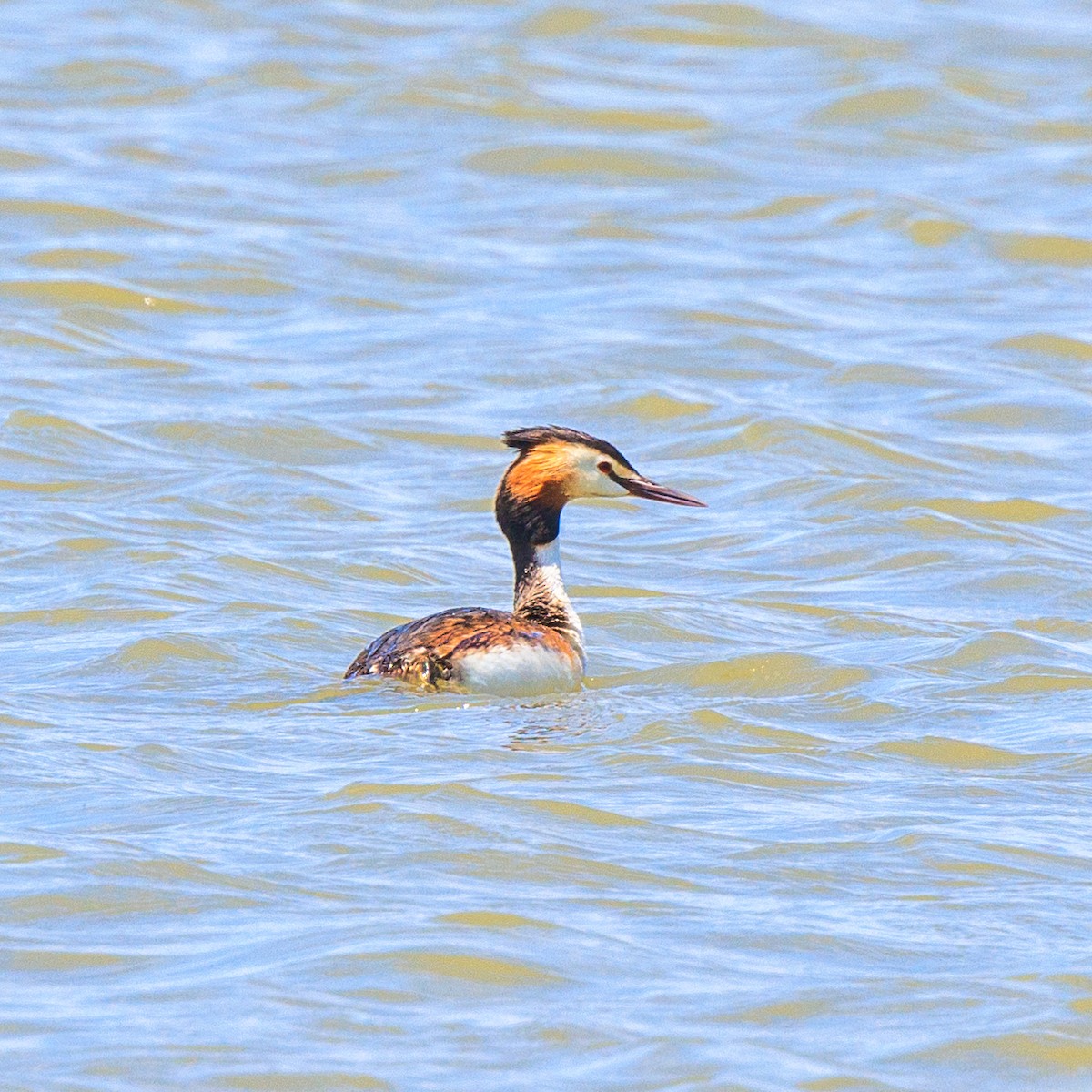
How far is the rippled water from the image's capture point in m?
5.90

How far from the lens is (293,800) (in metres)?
7.14

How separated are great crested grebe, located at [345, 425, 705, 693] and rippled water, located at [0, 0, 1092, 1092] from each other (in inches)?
4.6

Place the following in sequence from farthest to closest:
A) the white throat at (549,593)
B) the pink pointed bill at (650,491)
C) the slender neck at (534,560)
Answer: the pink pointed bill at (650,491), the slender neck at (534,560), the white throat at (549,593)

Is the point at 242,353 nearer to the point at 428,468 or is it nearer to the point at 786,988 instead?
the point at 428,468

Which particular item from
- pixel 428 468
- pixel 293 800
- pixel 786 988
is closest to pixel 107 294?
pixel 428 468

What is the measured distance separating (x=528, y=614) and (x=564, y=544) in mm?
2108

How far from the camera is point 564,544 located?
1126 centimetres

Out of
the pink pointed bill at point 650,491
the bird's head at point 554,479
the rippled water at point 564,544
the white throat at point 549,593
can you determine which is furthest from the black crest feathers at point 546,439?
the rippled water at point 564,544

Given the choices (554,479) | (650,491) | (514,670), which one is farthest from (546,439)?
(514,670)

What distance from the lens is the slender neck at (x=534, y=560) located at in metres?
9.17

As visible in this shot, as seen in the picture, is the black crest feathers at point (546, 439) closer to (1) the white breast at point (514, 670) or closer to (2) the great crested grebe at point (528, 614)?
(2) the great crested grebe at point (528, 614)

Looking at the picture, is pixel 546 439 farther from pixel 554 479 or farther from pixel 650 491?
pixel 650 491

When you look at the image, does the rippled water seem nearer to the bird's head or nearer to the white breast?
the white breast

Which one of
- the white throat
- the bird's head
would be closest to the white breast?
the white throat
